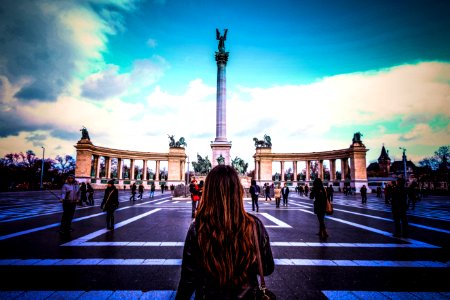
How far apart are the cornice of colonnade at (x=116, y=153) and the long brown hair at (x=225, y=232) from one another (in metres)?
63.2

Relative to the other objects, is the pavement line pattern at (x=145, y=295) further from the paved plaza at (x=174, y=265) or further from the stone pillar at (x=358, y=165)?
the stone pillar at (x=358, y=165)

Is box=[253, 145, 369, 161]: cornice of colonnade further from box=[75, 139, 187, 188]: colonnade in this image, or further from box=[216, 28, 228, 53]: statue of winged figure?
box=[216, 28, 228, 53]: statue of winged figure

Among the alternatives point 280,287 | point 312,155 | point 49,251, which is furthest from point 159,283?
point 312,155

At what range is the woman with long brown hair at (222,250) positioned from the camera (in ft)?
5.37

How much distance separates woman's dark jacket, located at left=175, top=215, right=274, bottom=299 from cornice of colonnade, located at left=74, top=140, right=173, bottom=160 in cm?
6322

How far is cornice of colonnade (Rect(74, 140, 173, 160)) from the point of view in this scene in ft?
183

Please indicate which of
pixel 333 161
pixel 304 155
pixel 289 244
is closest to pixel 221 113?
pixel 289 244

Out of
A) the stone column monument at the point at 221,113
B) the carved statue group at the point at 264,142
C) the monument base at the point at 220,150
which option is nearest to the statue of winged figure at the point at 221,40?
the stone column monument at the point at 221,113

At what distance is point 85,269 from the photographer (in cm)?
476

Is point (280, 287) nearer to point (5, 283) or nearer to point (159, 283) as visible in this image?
point (159, 283)

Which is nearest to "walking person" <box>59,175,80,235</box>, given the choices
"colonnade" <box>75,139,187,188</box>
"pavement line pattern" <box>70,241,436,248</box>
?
"pavement line pattern" <box>70,241,436,248</box>

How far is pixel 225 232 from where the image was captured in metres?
1.73

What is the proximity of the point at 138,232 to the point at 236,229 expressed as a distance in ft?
25.5

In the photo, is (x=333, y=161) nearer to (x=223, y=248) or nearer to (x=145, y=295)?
(x=145, y=295)
